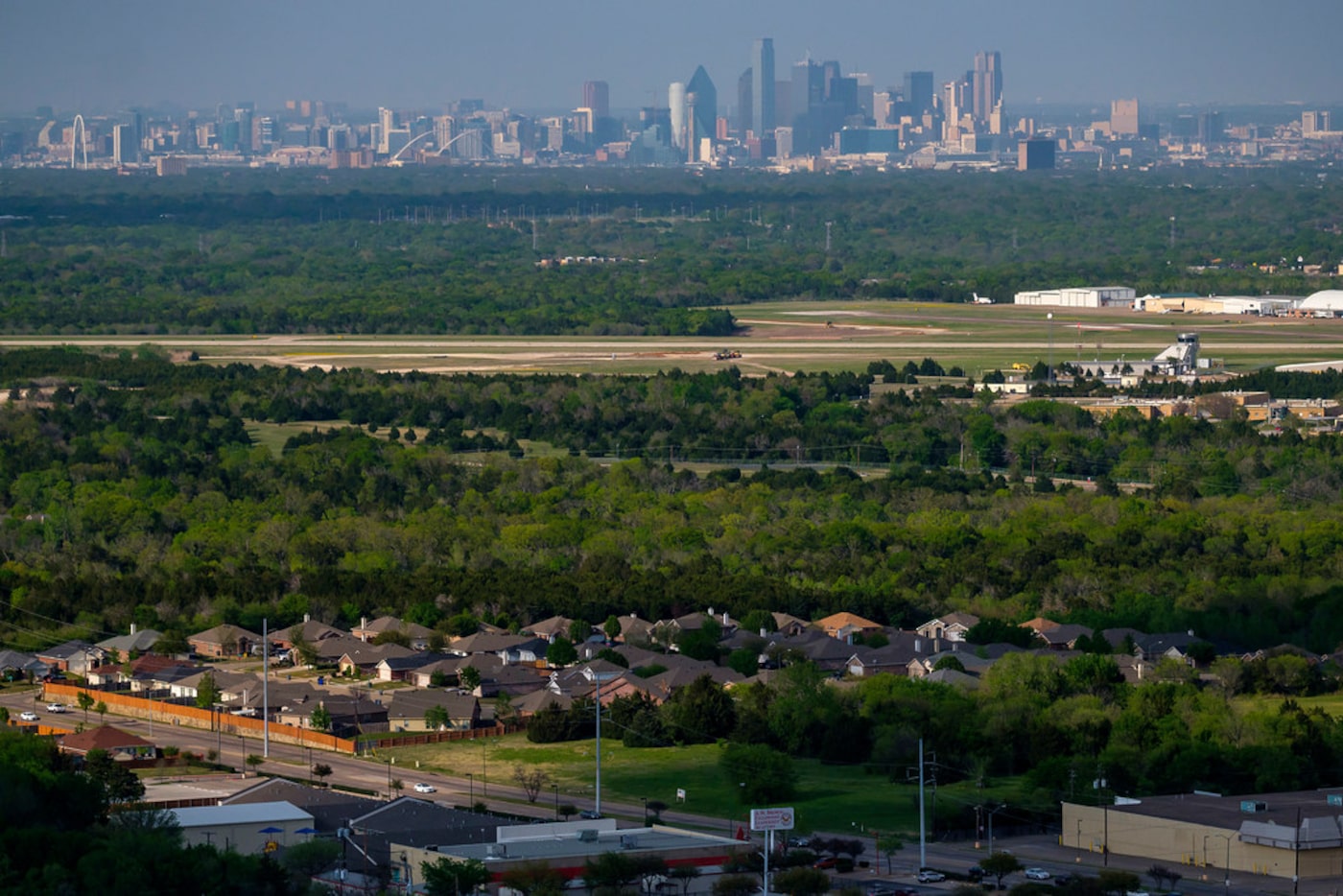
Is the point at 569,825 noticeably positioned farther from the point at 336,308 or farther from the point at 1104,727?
the point at 336,308

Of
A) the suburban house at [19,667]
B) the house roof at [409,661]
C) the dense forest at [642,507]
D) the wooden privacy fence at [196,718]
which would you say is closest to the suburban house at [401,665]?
the house roof at [409,661]

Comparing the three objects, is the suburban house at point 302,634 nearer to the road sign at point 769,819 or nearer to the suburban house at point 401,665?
the suburban house at point 401,665

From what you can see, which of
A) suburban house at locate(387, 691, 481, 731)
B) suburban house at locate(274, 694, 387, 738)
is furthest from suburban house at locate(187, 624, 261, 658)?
suburban house at locate(387, 691, 481, 731)

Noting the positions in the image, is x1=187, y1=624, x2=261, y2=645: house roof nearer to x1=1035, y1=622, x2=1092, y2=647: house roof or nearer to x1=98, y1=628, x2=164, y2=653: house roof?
x1=98, y1=628, x2=164, y2=653: house roof

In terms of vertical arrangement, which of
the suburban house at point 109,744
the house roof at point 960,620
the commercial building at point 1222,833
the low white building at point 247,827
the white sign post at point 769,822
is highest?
the white sign post at point 769,822

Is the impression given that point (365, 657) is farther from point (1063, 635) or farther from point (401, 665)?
point (1063, 635)

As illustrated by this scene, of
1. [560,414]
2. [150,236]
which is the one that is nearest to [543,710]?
[560,414]
